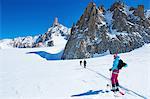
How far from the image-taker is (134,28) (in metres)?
129

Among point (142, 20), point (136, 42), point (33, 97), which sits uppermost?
point (142, 20)

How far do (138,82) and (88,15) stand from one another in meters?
124

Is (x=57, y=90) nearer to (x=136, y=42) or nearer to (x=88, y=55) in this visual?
(x=88, y=55)

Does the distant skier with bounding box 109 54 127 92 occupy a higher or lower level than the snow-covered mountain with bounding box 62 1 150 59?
lower

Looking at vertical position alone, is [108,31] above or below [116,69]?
above

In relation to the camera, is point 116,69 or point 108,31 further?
point 108,31

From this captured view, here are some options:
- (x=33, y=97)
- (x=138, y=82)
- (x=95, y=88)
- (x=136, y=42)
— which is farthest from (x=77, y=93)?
(x=136, y=42)

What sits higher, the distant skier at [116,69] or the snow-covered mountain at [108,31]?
the snow-covered mountain at [108,31]

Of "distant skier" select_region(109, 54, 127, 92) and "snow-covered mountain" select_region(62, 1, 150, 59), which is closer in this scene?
"distant skier" select_region(109, 54, 127, 92)

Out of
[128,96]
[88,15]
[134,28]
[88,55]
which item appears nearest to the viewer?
[128,96]

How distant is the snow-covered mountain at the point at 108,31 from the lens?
399 ft

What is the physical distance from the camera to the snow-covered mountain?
399ft

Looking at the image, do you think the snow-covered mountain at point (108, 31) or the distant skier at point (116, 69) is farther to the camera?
the snow-covered mountain at point (108, 31)

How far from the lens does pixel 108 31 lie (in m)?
128
